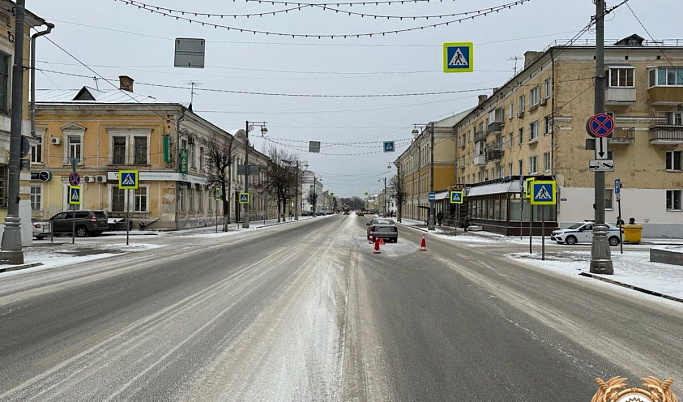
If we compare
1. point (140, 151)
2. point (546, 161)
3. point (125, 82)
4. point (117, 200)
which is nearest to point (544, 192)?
point (546, 161)

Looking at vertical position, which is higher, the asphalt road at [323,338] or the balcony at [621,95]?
the balcony at [621,95]

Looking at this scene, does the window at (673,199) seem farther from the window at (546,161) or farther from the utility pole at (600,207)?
the utility pole at (600,207)

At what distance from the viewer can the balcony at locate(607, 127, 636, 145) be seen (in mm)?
31562

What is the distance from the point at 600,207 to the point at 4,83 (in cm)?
2121

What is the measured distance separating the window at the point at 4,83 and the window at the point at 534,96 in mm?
32161

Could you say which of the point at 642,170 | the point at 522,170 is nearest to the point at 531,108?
the point at 522,170

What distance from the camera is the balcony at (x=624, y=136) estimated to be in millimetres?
31562

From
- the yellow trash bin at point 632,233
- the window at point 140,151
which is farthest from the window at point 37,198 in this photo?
the yellow trash bin at point 632,233

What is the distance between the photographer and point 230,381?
4.42 m

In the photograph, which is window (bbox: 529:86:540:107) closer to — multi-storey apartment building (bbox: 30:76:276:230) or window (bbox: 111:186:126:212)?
multi-storey apartment building (bbox: 30:76:276:230)

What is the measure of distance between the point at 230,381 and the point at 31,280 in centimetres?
891

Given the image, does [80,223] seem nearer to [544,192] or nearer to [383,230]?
[383,230]

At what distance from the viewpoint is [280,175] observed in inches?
2427

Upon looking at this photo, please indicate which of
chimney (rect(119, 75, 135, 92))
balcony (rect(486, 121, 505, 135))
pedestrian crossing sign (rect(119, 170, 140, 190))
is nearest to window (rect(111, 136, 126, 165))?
chimney (rect(119, 75, 135, 92))
